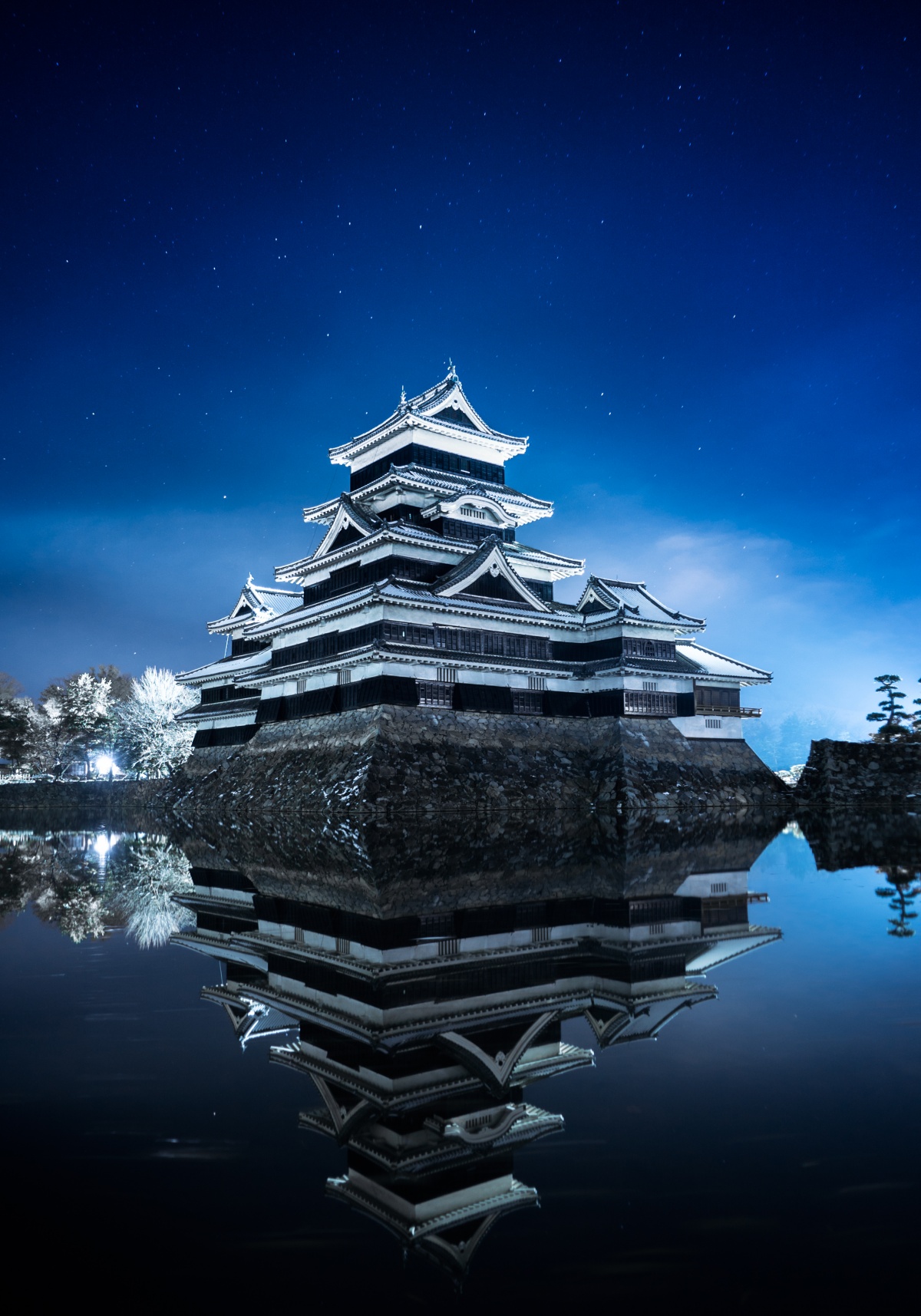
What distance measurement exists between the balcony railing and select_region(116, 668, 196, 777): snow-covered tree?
39.3 m

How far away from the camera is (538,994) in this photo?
649 centimetres

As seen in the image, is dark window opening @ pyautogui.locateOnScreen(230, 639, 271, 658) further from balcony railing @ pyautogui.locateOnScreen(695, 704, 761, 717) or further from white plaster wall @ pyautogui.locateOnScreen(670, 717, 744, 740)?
balcony railing @ pyautogui.locateOnScreen(695, 704, 761, 717)

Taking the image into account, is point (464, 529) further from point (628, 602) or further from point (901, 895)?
point (901, 895)

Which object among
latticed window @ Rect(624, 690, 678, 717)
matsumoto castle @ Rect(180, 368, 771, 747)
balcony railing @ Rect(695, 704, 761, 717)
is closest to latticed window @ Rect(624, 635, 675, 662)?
matsumoto castle @ Rect(180, 368, 771, 747)

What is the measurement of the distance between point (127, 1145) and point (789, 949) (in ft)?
22.6

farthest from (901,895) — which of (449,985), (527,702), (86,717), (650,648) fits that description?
(86,717)

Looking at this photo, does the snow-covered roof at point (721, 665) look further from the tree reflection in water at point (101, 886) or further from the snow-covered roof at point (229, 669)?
the tree reflection in water at point (101, 886)

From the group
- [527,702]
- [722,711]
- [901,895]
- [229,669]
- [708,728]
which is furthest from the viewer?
[229,669]

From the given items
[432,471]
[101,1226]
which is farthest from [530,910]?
[432,471]

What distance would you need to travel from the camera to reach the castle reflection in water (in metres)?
3.67

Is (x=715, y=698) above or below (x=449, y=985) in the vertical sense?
above

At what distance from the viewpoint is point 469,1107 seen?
4.29 meters

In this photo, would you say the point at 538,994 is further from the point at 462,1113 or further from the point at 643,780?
the point at 643,780

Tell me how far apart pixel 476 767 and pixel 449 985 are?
78.8 feet
